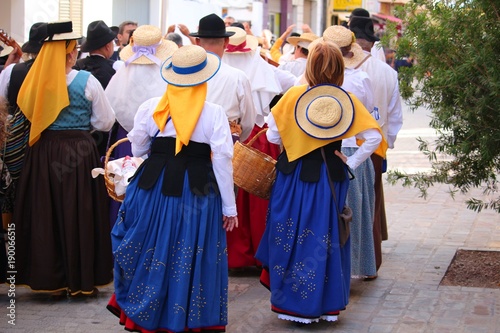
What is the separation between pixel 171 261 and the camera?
5.60m

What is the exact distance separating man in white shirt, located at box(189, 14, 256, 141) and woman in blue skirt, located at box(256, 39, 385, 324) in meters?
0.91

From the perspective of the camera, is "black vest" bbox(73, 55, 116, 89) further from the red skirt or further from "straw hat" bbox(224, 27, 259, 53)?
the red skirt

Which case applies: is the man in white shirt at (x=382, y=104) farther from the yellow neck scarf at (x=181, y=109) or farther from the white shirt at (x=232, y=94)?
the yellow neck scarf at (x=181, y=109)

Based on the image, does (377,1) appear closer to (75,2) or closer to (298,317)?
(75,2)

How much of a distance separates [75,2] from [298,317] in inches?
559

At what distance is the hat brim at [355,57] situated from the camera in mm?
7273

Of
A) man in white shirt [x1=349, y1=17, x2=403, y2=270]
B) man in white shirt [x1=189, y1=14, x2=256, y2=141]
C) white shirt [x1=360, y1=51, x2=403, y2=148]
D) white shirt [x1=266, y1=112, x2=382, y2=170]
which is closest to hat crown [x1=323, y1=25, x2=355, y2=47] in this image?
man in white shirt [x1=349, y1=17, x2=403, y2=270]

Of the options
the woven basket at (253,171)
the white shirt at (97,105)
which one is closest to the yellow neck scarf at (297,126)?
the woven basket at (253,171)

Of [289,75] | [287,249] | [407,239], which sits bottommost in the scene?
[407,239]

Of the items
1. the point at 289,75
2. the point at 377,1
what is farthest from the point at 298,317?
the point at 377,1

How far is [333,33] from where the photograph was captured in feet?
24.0

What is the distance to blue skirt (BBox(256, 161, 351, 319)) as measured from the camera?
6.18 m

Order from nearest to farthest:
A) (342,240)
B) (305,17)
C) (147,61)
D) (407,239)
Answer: (342,240) < (147,61) < (407,239) < (305,17)

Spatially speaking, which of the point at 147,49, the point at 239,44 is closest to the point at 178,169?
the point at 147,49
